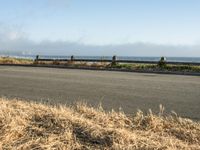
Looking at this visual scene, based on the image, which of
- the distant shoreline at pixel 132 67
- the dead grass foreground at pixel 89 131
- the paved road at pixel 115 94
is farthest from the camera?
the distant shoreline at pixel 132 67

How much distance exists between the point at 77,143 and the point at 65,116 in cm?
140

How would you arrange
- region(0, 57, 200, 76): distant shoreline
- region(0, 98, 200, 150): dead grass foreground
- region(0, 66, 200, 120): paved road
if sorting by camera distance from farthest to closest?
region(0, 57, 200, 76): distant shoreline < region(0, 66, 200, 120): paved road < region(0, 98, 200, 150): dead grass foreground

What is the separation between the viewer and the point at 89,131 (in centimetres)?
649

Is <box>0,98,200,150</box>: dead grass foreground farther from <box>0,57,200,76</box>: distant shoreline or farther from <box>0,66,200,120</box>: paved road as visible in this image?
<box>0,57,200,76</box>: distant shoreline

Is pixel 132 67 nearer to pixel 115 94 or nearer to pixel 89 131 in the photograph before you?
pixel 115 94

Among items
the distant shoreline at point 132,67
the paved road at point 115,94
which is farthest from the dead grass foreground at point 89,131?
the distant shoreline at point 132,67

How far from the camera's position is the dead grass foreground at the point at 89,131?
5.92 meters

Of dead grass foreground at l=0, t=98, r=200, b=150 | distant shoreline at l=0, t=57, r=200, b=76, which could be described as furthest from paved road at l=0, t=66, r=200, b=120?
distant shoreline at l=0, t=57, r=200, b=76

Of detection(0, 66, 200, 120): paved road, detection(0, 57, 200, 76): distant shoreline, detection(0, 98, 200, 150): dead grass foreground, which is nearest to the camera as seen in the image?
detection(0, 98, 200, 150): dead grass foreground

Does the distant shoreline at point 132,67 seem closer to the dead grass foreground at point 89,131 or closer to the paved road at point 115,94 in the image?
the paved road at point 115,94

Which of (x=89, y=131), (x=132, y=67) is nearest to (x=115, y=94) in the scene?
(x=89, y=131)

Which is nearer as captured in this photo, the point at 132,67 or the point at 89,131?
the point at 89,131

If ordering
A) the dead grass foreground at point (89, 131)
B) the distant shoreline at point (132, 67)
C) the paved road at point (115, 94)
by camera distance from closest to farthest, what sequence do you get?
the dead grass foreground at point (89, 131)
the paved road at point (115, 94)
the distant shoreline at point (132, 67)

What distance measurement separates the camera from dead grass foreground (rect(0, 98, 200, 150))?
5922 millimetres
